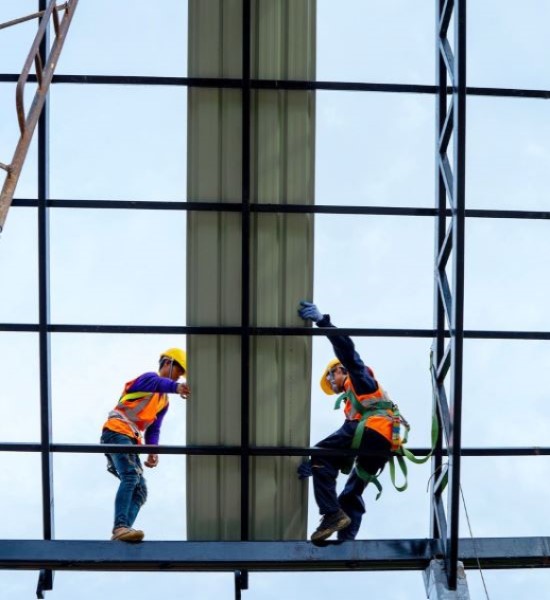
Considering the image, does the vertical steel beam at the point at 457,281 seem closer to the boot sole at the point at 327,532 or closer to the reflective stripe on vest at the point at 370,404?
the reflective stripe on vest at the point at 370,404

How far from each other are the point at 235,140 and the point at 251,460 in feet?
11.5

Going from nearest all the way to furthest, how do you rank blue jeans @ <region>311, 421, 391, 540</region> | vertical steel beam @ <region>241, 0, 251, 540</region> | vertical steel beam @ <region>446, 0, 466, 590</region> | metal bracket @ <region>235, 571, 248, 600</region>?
vertical steel beam @ <region>446, 0, 466, 590</region> < vertical steel beam @ <region>241, 0, 251, 540</region> < blue jeans @ <region>311, 421, 391, 540</region> < metal bracket @ <region>235, 571, 248, 600</region>

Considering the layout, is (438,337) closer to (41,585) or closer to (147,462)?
(147,462)

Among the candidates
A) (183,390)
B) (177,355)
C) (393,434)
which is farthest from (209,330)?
(393,434)

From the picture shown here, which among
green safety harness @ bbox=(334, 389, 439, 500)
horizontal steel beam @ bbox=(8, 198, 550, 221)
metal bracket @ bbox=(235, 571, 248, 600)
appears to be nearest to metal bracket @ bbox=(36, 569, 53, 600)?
metal bracket @ bbox=(235, 571, 248, 600)

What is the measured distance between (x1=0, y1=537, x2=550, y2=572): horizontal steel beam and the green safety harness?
0.71 meters

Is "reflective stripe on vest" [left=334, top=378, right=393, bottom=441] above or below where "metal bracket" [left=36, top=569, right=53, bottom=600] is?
above

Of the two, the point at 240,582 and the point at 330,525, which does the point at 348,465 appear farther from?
the point at 240,582

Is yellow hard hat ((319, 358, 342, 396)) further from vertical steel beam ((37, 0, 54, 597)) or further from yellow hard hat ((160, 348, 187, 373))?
vertical steel beam ((37, 0, 54, 597))

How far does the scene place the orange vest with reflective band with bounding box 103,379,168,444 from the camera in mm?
14289

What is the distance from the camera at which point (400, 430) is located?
47.1 feet

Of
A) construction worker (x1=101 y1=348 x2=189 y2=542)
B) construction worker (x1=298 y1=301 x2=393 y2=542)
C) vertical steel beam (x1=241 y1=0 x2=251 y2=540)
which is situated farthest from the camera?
construction worker (x1=101 y1=348 x2=189 y2=542)

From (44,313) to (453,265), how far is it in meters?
4.31

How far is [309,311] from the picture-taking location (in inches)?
562
